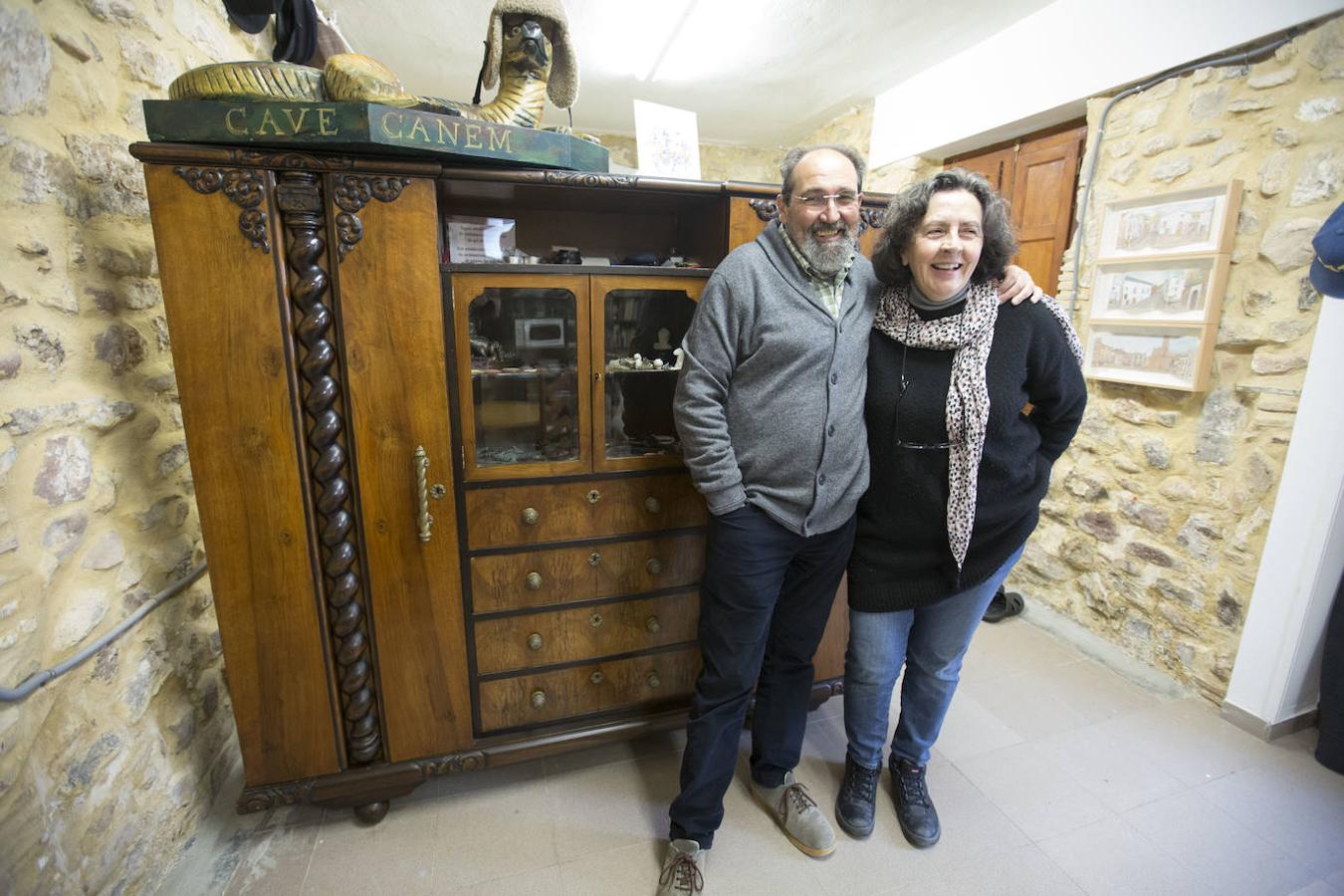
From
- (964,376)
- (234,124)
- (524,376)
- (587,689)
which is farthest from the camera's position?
(587,689)

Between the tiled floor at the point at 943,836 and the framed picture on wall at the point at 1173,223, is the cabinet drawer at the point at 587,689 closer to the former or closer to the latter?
the tiled floor at the point at 943,836

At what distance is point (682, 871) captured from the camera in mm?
1391

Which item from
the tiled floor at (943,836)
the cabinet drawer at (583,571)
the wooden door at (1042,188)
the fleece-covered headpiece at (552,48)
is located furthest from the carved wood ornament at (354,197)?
the wooden door at (1042,188)

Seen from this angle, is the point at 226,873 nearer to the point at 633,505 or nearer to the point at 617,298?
the point at 633,505

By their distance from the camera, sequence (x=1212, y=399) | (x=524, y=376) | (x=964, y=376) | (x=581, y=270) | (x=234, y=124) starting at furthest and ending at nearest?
(x=1212, y=399) → (x=524, y=376) → (x=581, y=270) → (x=964, y=376) → (x=234, y=124)

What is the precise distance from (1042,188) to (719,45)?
5.21 feet

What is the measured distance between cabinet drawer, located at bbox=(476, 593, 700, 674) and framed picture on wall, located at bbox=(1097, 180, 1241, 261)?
2034mm

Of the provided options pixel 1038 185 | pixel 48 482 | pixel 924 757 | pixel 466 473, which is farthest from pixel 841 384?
pixel 1038 185

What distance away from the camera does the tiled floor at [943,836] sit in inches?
56.6

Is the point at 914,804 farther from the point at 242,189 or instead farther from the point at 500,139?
the point at 242,189

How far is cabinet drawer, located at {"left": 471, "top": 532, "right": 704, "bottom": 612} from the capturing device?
1.56 meters

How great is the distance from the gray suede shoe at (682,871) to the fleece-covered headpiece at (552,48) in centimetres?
186

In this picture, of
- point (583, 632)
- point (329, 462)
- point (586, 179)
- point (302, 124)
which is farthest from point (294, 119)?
point (583, 632)

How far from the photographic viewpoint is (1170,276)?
2070mm
